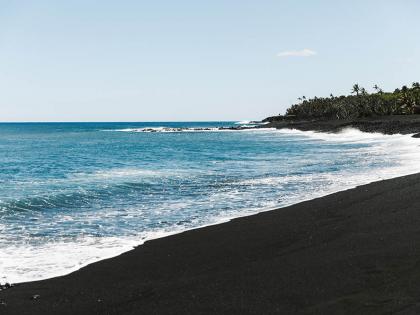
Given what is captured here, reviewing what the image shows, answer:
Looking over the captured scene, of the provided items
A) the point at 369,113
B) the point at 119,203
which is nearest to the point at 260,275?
the point at 119,203

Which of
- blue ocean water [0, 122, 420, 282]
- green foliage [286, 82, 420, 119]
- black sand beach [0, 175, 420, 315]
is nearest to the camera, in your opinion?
black sand beach [0, 175, 420, 315]

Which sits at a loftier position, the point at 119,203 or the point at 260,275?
the point at 260,275

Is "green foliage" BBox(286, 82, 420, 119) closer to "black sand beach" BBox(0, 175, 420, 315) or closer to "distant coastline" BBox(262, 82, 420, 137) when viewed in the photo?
"distant coastline" BBox(262, 82, 420, 137)

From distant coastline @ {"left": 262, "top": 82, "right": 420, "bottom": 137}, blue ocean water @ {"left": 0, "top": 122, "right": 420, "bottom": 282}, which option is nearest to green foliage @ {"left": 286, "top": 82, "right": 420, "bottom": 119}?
distant coastline @ {"left": 262, "top": 82, "right": 420, "bottom": 137}

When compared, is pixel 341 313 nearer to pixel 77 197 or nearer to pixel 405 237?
pixel 405 237

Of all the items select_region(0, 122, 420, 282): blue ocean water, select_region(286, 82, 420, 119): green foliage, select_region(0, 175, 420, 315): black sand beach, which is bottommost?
select_region(0, 122, 420, 282): blue ocean water

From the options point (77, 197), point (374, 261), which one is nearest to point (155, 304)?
point (374, 261)

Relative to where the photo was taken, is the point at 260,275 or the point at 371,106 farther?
the point at 371,106

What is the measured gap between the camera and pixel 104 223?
14.4m

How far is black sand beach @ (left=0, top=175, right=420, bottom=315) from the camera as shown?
20.6 feet

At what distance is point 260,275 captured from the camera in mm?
7691

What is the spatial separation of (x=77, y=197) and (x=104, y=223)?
6.57m

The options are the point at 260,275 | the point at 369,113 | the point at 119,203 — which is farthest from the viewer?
the point at 369,113

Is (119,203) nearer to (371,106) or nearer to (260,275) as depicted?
(260,275)
